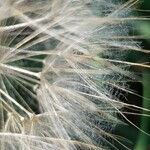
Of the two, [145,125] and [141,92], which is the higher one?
[141,92]

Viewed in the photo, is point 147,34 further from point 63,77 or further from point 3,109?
point 3,109

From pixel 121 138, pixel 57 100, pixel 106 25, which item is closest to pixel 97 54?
pixel 106 25

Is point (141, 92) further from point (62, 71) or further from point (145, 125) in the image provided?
point (62, 71)

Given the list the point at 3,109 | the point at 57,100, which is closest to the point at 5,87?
the point at 3,109

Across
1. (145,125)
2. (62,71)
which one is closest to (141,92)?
(145,125)

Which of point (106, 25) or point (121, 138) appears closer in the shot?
point (106, 25)

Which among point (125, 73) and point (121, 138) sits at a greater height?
point (125, 73)

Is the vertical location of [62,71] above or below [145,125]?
above

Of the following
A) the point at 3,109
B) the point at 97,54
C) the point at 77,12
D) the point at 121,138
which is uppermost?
the point at 77,12
